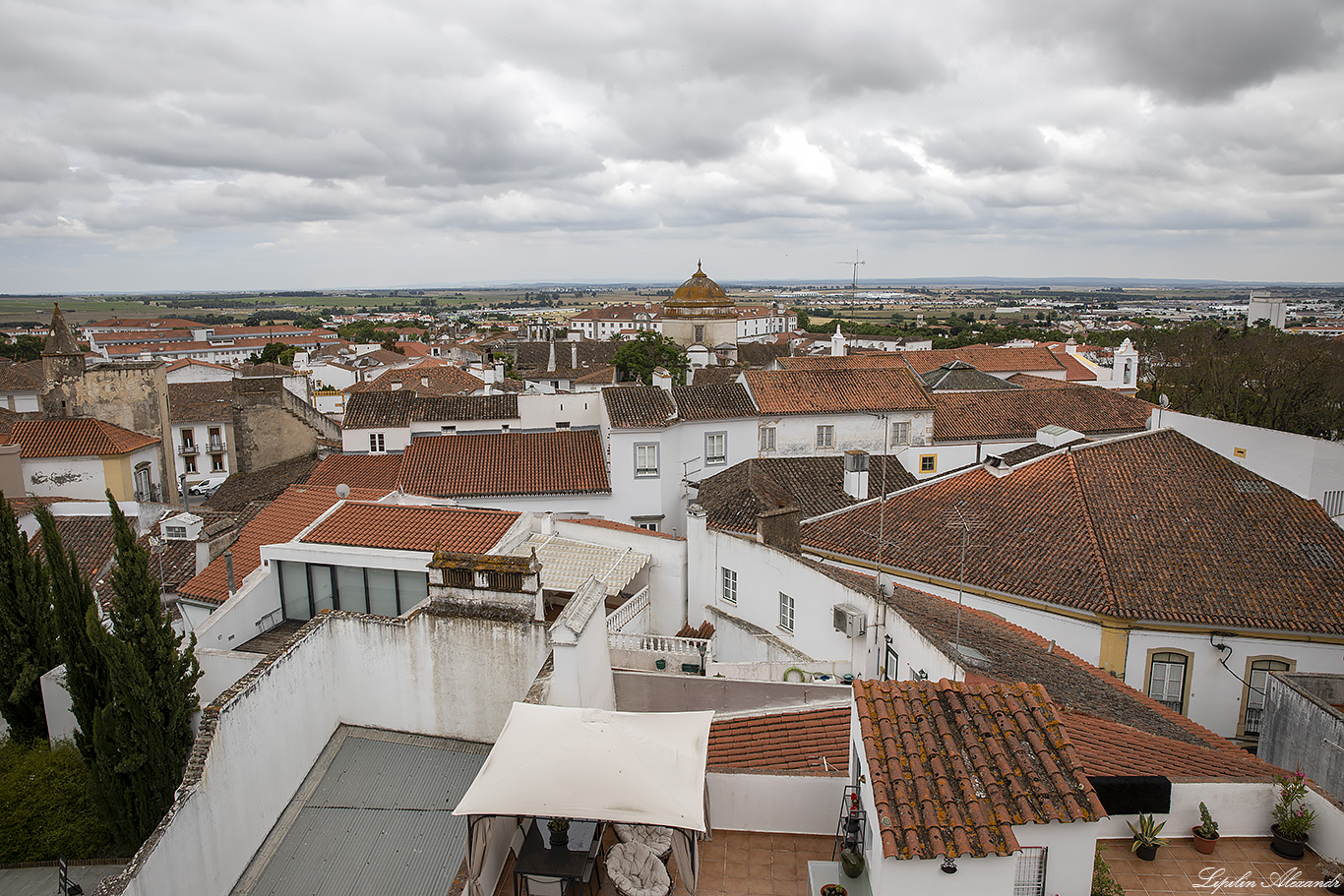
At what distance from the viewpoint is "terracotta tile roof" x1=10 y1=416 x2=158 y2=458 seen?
34.2m

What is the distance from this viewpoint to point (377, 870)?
1120cm

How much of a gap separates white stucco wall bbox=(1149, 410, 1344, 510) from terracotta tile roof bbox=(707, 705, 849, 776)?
17.5 meters

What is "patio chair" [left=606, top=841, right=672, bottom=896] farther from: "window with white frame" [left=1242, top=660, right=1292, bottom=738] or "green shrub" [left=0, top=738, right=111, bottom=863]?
"window with white frame" [left=1242, top=660, right=1292, bottom=738]

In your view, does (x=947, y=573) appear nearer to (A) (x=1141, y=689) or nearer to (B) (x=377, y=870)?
(A) (x=1141, y=689)

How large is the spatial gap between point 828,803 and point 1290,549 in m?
18.2

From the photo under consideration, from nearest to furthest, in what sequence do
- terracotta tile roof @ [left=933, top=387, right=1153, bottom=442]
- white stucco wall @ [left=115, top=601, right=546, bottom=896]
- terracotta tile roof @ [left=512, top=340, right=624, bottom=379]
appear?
white stucco wall @ [left=115, top=601, right=546, bottom=896] → terracotta tile roof @ [left=933, top=387, right=1153, bottom=442] → terracotta tile roof @ [left=512, top=340, right=624, bottom=379]

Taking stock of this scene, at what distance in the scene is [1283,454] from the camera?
74.1 feet

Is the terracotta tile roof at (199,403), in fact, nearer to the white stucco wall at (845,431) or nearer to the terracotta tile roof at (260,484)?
the terracotta tile roof at (260,484)

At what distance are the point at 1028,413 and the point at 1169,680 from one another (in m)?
26.7

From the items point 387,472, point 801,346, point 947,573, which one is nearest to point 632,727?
point 947,573

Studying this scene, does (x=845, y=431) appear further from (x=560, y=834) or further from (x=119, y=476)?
(x=560, y=834)

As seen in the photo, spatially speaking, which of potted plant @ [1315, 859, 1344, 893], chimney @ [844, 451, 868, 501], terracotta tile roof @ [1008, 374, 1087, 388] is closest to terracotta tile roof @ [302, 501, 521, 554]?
chimney @ [844, 451, 868, 501]

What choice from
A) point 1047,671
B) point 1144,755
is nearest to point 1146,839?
point 1144,755

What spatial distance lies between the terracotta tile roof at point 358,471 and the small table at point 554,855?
85.9 feet
